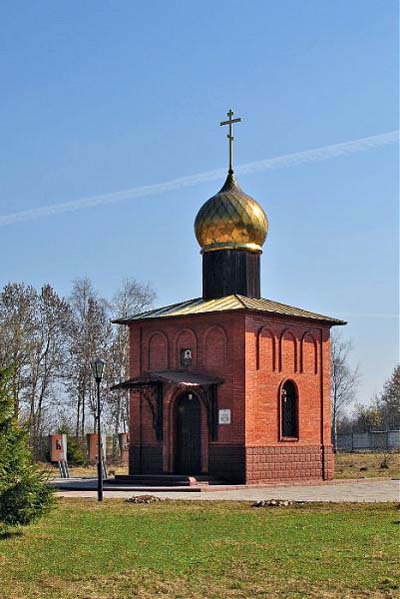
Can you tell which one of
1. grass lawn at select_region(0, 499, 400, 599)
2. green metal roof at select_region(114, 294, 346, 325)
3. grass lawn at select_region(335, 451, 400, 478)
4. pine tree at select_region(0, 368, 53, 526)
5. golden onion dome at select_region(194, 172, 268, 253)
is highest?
golden onion dome at select_region(194, 172, 268, 253)

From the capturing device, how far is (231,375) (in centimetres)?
2570

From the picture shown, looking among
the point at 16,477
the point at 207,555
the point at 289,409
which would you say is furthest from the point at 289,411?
the point at 207,555

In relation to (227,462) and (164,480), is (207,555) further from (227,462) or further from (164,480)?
(227,462)

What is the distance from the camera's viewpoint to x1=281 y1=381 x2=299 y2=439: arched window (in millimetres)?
27078

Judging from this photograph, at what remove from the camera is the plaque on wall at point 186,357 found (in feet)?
88.4

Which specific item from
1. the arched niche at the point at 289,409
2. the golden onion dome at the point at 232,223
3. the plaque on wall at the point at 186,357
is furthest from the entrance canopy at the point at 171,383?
the golden onion dome at the point at 232,223

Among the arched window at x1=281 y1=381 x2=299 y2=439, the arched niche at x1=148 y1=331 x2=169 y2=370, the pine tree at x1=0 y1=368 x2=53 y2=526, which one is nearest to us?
the pine tree at x1=0 y1=368 x2=53 y2=526

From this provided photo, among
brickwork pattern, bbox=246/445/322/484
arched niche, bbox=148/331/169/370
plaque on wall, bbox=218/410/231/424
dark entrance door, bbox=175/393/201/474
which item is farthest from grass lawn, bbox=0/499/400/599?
arched niche, bbox=148/331/169/370

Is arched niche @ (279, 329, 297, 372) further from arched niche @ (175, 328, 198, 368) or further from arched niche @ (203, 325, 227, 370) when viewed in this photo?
arched niche @ (175, 328, 198, 368)

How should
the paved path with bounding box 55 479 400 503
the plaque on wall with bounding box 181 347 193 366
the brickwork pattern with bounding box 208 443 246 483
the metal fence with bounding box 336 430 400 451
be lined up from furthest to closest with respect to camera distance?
the metal fence with bounding box 336 430 400 451 → the plaque on wall with bounding box 181 347 193 366 → the brickwork pattern with bounding box 208 443 246 483 → the paved path with bounding box 55 479 400 503

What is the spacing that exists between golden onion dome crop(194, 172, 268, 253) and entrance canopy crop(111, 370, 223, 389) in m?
4.41

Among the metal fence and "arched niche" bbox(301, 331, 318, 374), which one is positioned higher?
"arched niche" bbox(301, 331, 318, 374)

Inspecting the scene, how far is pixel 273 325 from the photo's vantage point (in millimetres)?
26750

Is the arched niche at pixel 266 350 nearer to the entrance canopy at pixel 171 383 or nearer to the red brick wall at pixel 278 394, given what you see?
the red brick wall at pixel 278 394
